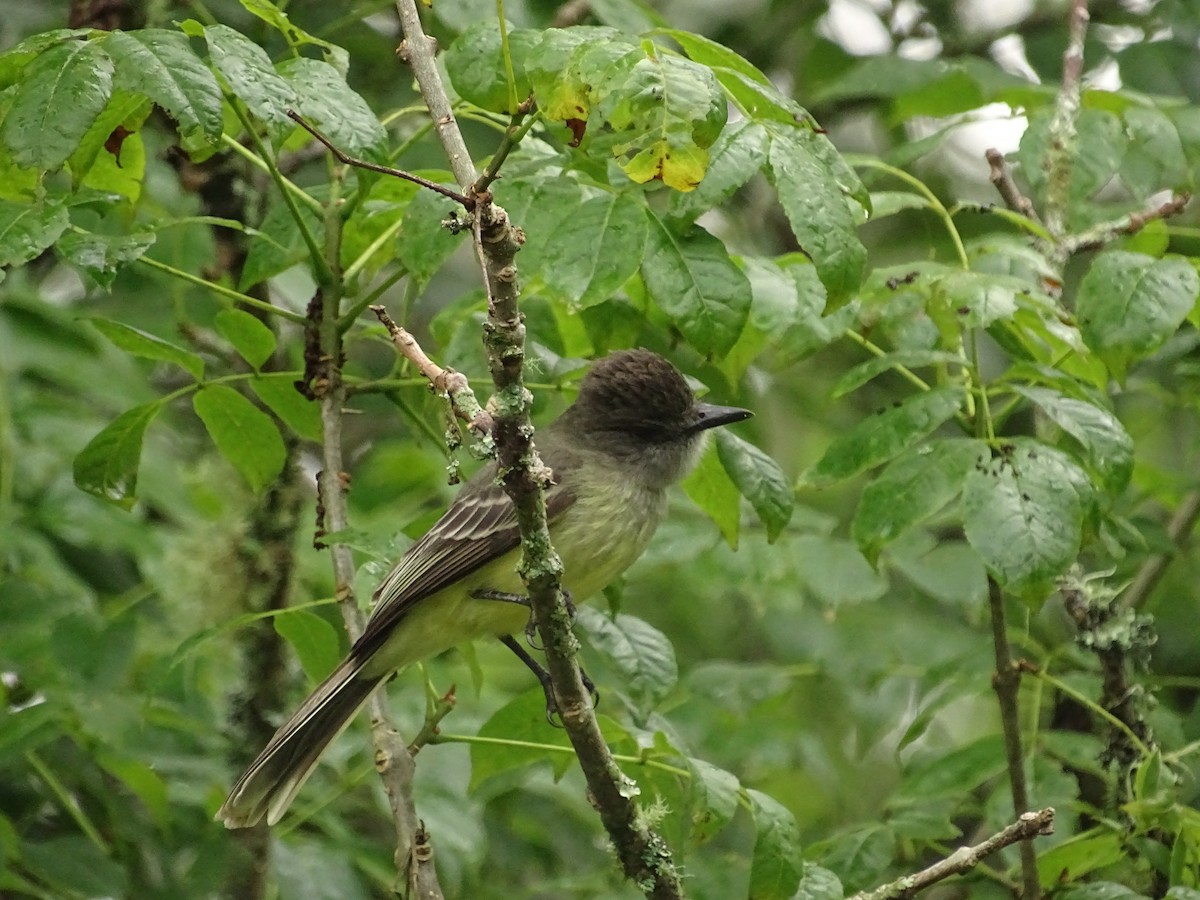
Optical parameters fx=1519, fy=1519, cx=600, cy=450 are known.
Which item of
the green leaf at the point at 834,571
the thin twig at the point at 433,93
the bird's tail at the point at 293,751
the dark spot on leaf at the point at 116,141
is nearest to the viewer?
the thin twig at the point at 433,93

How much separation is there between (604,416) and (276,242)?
1.43 meters

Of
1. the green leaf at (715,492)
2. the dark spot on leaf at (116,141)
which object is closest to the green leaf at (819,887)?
the green leaf at (715,492)

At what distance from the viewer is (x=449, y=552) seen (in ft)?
14.6

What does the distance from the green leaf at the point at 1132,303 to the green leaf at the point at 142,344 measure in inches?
90.3

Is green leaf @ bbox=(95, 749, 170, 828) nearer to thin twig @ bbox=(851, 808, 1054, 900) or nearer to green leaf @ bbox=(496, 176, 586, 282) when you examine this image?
green leaf @ bbox=(496, 176, 586, 282)

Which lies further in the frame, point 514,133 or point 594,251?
point 594,251

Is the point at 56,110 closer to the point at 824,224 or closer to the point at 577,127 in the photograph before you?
the point at 577,127

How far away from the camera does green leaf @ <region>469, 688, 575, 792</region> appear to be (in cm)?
415

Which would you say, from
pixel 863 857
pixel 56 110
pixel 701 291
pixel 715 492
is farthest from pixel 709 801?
pixel 56 110

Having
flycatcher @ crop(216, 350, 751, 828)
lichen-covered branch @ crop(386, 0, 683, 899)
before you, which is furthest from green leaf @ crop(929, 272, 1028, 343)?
lichen-covered branch @ crop(386, 0, 683, 899)

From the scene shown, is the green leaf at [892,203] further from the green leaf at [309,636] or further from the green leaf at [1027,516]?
the green leaf at [309,636]

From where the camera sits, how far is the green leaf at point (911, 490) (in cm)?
378

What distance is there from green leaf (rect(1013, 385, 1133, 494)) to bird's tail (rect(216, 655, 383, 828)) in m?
2.00

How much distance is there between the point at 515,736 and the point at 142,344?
144cm
